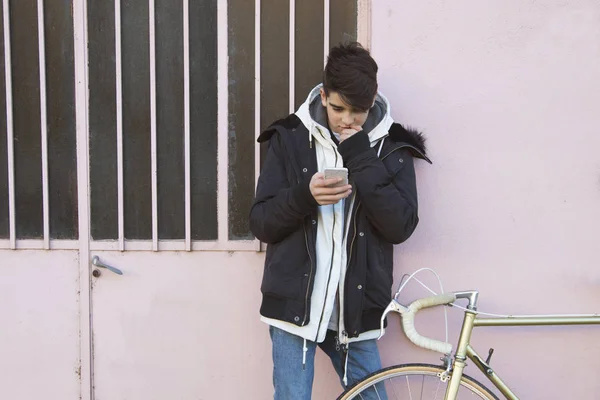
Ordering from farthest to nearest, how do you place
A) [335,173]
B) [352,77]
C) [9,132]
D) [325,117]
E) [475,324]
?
[9,132]
[325,117]
[475,324]
[352,77]
[335,173]

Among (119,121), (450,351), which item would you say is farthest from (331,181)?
(119,121)

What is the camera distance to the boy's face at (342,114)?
7.78ft

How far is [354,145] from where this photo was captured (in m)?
2.32

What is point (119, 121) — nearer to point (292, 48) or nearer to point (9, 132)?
point (9, 132)

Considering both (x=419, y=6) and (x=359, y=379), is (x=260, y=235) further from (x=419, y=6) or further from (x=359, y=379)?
(x=419, y=6)

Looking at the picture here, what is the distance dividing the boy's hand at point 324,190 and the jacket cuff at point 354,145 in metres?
0.16

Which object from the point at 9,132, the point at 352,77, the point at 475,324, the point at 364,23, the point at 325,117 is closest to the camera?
the point at 352,77

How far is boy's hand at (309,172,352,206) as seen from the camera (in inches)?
86.6

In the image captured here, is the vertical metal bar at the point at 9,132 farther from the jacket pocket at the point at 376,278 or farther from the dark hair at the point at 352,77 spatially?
the jacket pocket at the point at 376,278

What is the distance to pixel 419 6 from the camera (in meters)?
2.89

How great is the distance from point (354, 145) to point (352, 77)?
278 mm

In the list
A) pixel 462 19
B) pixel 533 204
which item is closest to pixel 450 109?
pixel 462 19

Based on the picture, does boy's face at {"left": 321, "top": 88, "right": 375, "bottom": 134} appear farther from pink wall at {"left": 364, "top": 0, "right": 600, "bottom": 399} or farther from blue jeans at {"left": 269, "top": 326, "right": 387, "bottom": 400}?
blue jeans at {"left": 269, "top": 326, "right": 387, "bottom": 400}

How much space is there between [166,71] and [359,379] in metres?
1.87
